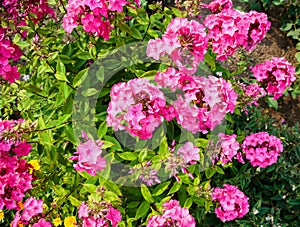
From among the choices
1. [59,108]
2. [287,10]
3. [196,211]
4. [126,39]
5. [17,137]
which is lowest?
[196,211]

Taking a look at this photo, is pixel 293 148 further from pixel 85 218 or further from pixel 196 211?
pixel 85 218

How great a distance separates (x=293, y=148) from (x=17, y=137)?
2211mm

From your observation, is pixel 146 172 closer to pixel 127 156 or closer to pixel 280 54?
pixel 127 156

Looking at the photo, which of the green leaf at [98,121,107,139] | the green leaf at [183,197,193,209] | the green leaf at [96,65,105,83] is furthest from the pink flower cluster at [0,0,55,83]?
the green leaf at [183,197,193,209]

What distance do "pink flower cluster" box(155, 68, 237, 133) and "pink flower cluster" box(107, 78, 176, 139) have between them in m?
0.14

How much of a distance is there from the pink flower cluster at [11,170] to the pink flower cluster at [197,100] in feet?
2.68

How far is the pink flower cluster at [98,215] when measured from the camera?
2084 millimetres

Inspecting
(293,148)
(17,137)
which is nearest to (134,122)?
(17,137)

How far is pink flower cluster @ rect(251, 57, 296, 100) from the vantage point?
2.71 meters

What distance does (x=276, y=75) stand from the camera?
271cm

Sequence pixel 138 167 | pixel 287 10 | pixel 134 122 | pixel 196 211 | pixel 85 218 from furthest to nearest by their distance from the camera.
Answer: pixel 287 10
pixel 196 211
pixel 138 167
pixel 85 218
pixel 134 122

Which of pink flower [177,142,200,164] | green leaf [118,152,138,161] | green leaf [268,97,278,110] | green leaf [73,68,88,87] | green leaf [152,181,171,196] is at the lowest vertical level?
green leaf [268,97,278,110]

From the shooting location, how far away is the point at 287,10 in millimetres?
4570

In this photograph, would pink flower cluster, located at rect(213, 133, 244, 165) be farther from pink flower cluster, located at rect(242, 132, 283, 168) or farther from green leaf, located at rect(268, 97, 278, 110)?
green leaf, located at rect(268, 97, 278, 110)
